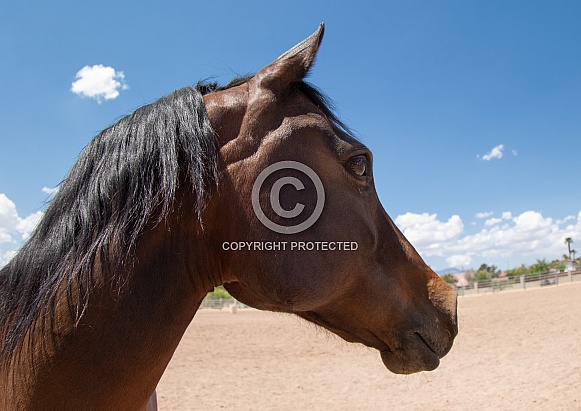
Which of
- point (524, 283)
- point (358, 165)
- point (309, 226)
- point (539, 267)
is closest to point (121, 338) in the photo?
point (309, 226)

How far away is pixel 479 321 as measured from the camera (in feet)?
55.7

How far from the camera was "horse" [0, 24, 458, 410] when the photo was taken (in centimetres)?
140

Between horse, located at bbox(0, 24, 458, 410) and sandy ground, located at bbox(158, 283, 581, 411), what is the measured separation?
297 cm

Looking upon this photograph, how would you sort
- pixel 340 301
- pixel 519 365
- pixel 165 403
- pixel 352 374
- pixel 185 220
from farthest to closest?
pixel 352 374 < pixel 519 365 < pixel 165 403 < pixel 340 301 < pixel 185 220

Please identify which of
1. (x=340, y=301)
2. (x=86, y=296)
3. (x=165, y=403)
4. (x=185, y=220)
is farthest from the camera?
(x=165, y=403)

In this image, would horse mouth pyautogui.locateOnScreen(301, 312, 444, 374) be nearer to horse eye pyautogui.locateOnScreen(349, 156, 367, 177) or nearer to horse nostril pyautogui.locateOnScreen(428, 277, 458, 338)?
horse nostril pyautogui.locateOnScreen(428, 277, 458, 338)

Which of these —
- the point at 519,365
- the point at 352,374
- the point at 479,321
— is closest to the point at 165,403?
the point at 352,374

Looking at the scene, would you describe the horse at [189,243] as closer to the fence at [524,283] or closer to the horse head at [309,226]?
the horse head at [309,226]

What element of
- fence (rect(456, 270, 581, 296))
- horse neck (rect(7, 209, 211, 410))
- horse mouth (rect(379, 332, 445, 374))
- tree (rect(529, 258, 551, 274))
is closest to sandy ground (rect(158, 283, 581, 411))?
horse mouth (rect(379, 332, 445, 374))

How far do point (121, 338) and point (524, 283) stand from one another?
42591mm

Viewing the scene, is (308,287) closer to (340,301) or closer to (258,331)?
(340,301)

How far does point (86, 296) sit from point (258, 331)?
60.2 feet

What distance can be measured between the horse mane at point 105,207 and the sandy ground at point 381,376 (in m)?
3.39

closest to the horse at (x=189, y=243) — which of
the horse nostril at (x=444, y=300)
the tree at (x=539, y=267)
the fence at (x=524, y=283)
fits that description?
the horse nostril at (x=444, y=300)
